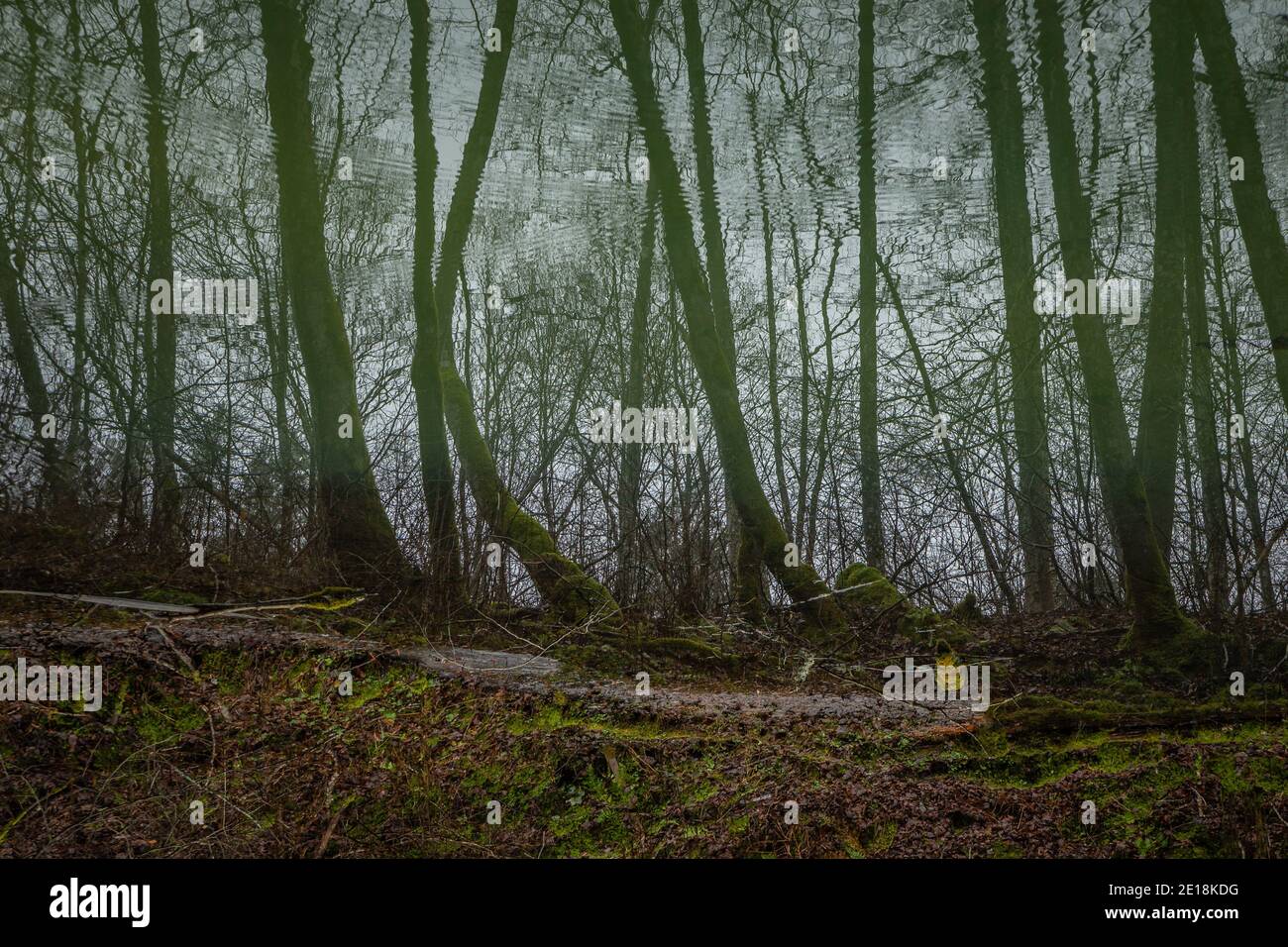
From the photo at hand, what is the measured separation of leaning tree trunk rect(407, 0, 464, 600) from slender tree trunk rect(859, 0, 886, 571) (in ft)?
13.7

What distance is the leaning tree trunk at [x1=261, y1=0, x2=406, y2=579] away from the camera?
548cm

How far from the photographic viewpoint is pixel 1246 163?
5512mm

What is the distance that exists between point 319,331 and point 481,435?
64.7 inches

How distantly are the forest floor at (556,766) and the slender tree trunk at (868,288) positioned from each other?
3.66 m

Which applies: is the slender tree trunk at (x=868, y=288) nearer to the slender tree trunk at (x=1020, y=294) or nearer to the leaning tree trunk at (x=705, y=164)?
the slender tree trunk at (x=1020, y=294)

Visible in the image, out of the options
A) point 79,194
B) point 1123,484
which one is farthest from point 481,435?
point 1123,484

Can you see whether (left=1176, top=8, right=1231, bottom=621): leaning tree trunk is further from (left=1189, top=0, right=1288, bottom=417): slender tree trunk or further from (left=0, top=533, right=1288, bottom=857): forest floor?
(left=0, top=533, right=1288, bottom=857): forest floor

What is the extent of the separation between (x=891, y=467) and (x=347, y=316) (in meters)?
6.97

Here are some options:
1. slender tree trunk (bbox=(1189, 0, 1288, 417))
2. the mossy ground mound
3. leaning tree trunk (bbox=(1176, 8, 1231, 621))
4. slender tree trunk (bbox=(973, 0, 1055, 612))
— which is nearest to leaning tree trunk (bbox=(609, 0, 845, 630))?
the mossy ground mound

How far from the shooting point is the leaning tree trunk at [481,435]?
18.8ft

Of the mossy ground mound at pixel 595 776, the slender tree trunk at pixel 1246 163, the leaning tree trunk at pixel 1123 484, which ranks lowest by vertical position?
the mossy ground mound at pixel 595 776

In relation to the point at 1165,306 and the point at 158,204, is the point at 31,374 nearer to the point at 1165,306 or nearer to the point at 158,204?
the point at 158,204

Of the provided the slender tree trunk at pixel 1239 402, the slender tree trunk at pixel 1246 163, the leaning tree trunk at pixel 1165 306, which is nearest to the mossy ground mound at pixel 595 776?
the slender tree trunk at pixel 1239 402

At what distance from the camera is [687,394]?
8.52 m
